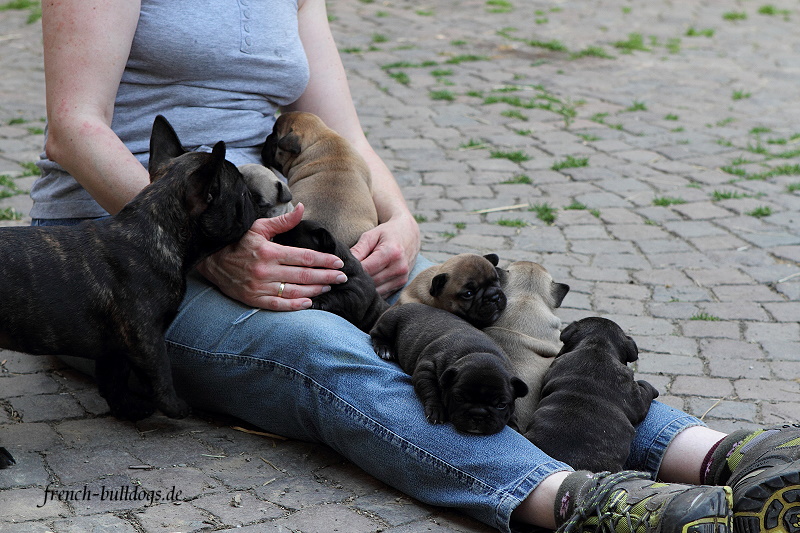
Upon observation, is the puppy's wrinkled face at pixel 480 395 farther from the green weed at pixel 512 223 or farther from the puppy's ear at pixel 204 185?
the green weed at pixel 512 223

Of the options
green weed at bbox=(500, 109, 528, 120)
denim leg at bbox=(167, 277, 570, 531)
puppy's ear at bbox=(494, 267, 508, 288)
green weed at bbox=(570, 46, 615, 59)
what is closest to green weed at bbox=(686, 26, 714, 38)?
green weed at bbox=(570, 46, 615, 59)

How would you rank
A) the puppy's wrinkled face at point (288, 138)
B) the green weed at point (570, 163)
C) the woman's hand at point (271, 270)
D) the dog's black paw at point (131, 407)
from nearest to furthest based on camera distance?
the woman's hand at point (271, 270) < the dog's black paw at point (131, 407) < the puppy's wrinkled face at point (288, 138) < the green weed at point (570, 163)

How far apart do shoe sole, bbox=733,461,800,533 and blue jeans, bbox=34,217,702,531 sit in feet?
1.96

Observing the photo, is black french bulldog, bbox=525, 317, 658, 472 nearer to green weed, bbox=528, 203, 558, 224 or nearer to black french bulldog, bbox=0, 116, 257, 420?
black french bulldog, bbox=0, 116, 257, 420

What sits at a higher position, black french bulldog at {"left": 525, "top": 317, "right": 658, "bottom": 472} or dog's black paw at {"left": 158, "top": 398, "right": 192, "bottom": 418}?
black french bulldog at {"left": 525, "top": 317, "right": 658, "bottom": 472}

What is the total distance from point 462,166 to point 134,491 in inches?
205

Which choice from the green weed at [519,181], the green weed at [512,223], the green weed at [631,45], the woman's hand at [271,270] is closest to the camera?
the woman's hand at [271,270]

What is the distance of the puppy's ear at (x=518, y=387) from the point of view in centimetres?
334

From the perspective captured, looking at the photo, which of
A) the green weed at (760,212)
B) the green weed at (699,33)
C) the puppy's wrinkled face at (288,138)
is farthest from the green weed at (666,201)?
the green weed at (699,33)

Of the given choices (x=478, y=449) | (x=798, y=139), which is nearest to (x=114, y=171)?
(x=478, y=449)

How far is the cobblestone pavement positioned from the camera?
3416 mm

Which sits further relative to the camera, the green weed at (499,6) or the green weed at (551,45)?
the green weed at (499,6)

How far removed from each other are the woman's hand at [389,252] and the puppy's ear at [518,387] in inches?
44.0

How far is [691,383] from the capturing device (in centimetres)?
454
